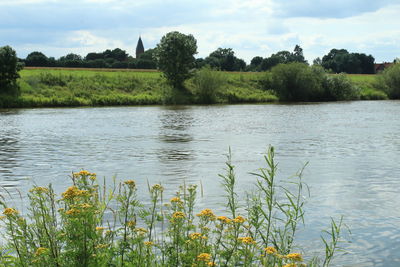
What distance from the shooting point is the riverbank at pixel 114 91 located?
65.2 meters

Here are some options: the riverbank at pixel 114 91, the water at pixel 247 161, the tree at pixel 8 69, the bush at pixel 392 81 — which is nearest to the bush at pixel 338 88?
the riverbank at pixel 114 91

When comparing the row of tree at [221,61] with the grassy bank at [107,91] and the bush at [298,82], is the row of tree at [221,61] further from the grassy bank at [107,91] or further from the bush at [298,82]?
the bush at [298,82]

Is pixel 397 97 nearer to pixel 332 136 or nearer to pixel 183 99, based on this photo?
pixel 183 99

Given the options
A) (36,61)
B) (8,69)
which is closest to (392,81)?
(8,69)

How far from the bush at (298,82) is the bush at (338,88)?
48.0 inches

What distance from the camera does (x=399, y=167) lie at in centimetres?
1714

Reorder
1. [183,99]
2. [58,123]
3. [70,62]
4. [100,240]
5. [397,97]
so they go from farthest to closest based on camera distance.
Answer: [70,62] → [397,97] → [183,99] → [58,123] → [100,240]

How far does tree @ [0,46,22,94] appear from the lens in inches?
2462

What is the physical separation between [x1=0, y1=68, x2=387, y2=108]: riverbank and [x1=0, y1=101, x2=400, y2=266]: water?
98.4ft

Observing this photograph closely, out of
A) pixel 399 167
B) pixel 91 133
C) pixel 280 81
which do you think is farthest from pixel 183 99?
pixel 399 167

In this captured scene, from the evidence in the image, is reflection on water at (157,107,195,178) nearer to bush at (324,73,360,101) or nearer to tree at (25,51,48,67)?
bush at (324,73,360,101)

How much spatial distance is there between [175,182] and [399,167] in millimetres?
7789

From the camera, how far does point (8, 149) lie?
23109mm

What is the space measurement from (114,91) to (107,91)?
114 centimetres
